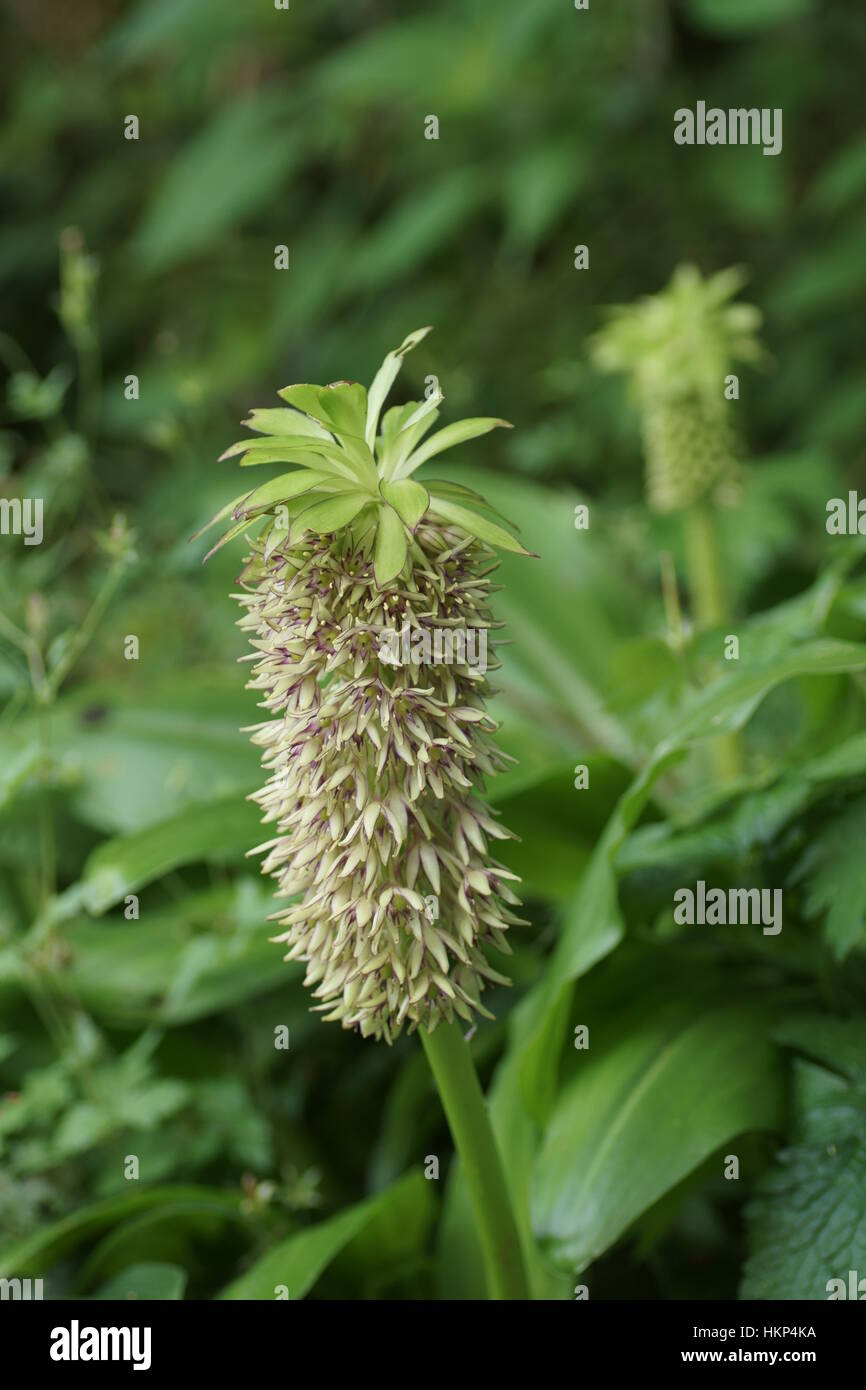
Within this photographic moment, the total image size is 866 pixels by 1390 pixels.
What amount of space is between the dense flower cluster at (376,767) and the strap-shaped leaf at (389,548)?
0.07 feet

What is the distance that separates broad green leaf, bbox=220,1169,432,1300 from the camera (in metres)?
1.11

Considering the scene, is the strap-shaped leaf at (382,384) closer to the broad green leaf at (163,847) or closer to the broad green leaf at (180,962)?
the broad green leaf at (163,847)

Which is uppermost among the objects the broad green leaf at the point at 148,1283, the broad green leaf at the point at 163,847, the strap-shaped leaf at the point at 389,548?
the strap-shaped leaf at the point at 389,548

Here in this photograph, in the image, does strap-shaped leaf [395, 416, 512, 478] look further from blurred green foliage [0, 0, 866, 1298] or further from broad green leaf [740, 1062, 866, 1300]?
broad green leaf [740, 1062, 866, 1300]

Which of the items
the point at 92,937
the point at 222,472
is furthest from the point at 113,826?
the point at 222,472

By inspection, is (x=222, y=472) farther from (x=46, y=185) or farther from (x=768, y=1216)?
(x=768, y=1216)

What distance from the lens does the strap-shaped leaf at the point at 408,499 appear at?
815 millimetres

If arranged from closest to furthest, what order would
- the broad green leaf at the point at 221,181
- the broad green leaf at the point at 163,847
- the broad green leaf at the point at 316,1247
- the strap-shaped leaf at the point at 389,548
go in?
the strap-shaped leaf at the point at 389,548 → the broad green leaf at the point at 316,1247 → the broad green leaf at the point at 163,847 → the broad green leaf at the point at 221,181

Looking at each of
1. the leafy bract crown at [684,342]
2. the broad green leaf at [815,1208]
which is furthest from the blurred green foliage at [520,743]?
the leafy bract crown at [684,342]

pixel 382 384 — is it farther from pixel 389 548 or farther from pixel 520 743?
pixel 520 743

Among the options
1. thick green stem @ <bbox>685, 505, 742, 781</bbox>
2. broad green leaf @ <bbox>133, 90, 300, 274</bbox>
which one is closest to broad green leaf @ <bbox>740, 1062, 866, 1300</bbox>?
thick green stem @ <bbox>685, 505, 742, 781</bbox>

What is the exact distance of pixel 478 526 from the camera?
848 millimetres
